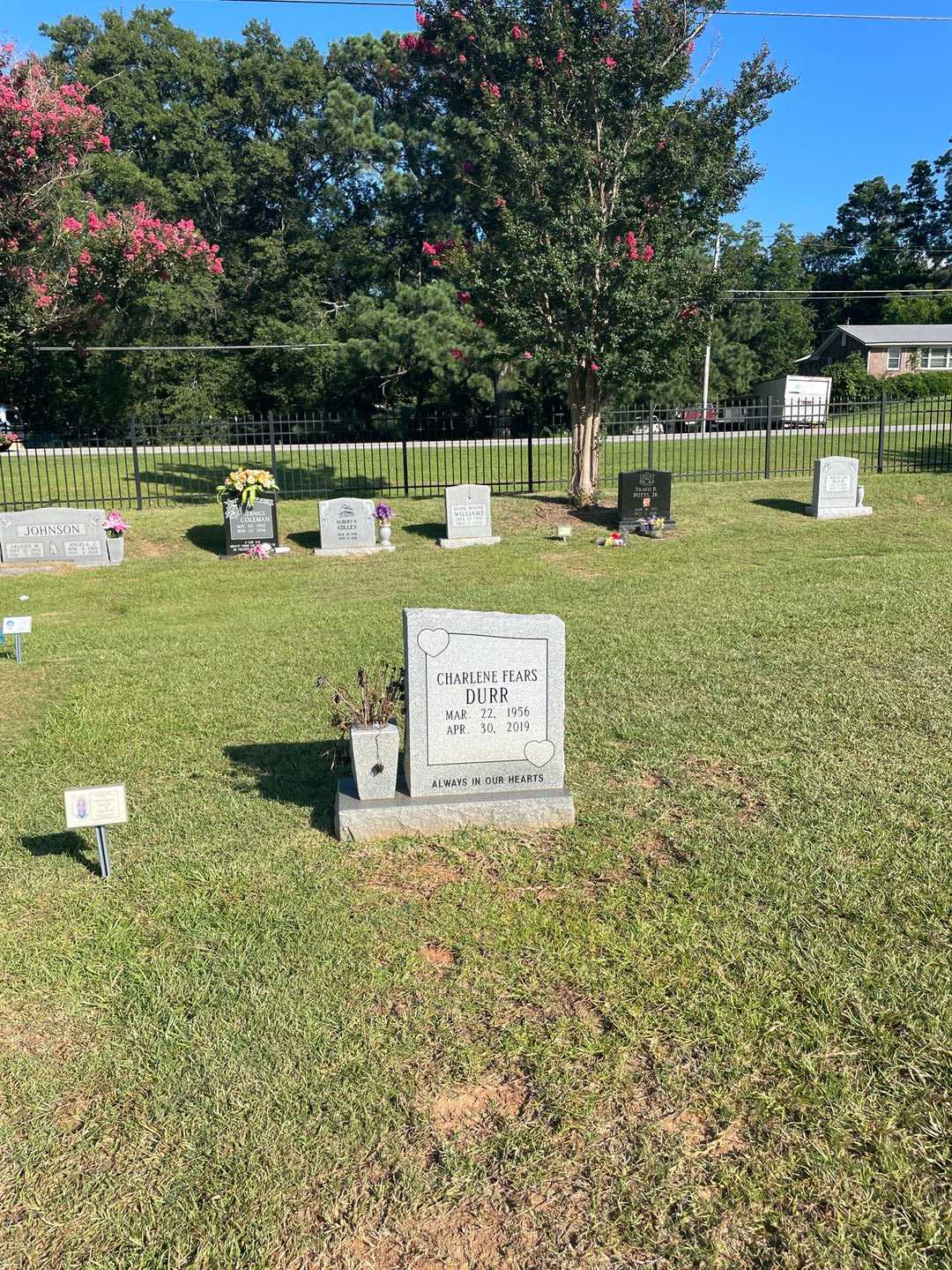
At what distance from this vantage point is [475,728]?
4.63 metres

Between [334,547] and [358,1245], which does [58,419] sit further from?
[358,1245]

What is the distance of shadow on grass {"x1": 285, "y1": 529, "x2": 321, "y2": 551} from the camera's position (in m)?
15.0

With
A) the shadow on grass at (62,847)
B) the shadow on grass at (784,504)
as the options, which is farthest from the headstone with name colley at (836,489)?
the shadow on grass at (62,847)

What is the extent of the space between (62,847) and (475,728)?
213 centimetres

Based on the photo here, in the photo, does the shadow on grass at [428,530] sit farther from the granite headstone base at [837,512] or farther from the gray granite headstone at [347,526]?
A: the granite headstone base at [837,512]

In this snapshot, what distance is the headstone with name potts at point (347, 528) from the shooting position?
47.6 feet

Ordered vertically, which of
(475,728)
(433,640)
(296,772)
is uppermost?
(433,640)

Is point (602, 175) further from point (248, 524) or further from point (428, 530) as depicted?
point (248, 524)

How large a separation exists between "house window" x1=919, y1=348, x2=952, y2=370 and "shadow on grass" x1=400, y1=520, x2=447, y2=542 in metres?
43.6

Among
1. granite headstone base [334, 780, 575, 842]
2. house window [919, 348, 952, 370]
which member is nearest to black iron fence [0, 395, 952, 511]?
granite headstone base [334, 780, 575, 842]

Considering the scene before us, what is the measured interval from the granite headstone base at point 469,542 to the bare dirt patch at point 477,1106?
480 inches

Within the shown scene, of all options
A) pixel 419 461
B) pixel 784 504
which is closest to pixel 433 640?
pixel 784 504

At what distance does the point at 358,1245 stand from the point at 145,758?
384cm

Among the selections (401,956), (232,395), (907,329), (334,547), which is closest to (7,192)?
(334,547)
